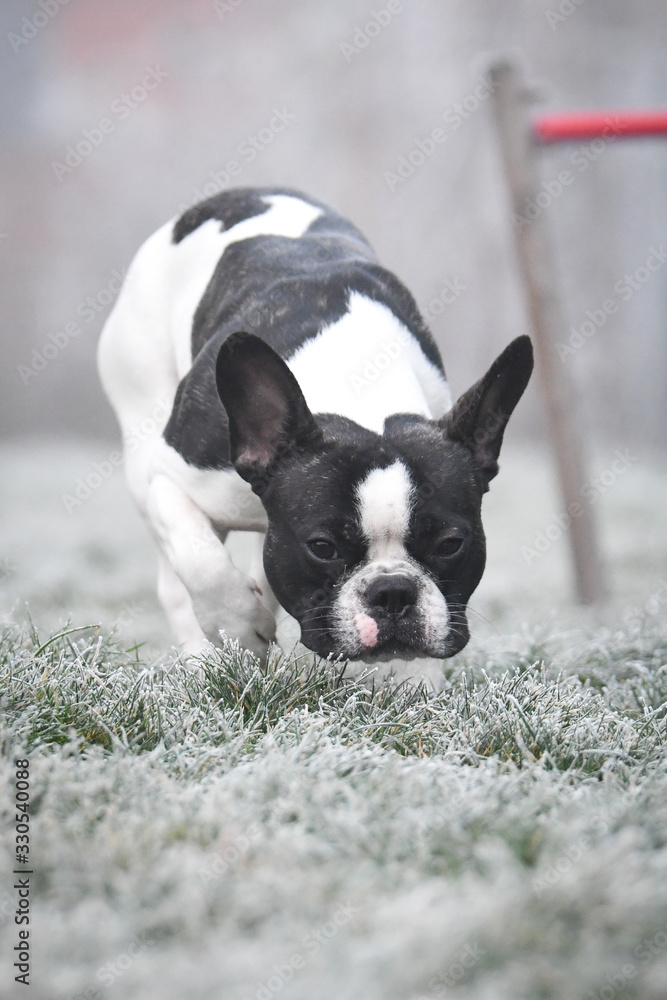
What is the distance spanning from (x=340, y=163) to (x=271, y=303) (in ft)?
37.7

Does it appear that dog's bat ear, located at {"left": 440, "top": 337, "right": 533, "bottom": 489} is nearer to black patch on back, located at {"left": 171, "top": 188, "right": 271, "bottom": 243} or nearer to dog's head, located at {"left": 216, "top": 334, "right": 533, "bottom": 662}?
dog's head, located at {"left": 216, "top": 334, "right": 533, "bottom": 662}

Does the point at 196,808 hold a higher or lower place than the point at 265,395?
lower

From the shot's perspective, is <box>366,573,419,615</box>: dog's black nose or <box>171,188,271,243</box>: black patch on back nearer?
<box>366,573,419,615</box>: dog's black nose

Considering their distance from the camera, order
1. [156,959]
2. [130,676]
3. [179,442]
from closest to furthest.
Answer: [156,959]
[130,676]
[179,442]

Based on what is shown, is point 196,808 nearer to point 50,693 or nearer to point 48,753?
point 48,753

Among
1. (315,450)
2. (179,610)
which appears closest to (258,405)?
(315,450)

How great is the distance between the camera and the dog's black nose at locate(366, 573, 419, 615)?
8.52 feet

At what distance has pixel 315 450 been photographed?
2.78m

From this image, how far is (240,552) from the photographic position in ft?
22.1

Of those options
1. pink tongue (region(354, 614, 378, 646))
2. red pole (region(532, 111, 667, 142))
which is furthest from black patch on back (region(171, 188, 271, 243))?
red pole (region(532, 111, 667, 142))

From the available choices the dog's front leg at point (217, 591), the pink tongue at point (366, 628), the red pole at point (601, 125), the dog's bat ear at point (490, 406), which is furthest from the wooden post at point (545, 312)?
the pink tongue at point (366, 628)

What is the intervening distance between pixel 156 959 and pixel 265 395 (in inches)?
61.9

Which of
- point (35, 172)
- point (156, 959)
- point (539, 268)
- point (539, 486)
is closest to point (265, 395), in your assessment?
point (156, 959)

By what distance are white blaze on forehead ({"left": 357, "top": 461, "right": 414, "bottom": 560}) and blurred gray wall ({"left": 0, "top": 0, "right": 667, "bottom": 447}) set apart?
10568 millimetres
